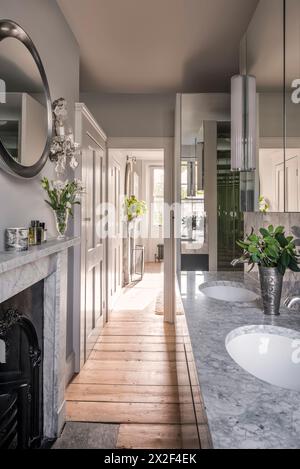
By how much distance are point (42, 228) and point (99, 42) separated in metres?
1.82

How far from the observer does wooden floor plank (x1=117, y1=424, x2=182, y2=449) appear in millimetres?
1719

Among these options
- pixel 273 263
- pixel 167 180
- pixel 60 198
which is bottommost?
pixel 273 263

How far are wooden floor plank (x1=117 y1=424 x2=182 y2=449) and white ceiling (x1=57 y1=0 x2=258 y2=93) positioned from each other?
107 inches

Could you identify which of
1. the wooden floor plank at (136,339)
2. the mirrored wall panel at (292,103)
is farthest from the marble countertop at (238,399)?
the wooden floor plank at (136,339)

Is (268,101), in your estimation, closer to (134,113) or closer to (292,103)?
(292,103)

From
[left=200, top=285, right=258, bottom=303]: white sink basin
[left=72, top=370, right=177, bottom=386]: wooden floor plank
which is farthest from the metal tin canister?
[left=72, top=370, right=177, bottom=386]: wooden floor plank

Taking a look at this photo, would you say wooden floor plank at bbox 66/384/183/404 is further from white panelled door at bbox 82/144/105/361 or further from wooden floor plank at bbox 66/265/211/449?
white panelled door at bbox 82/144/105/361

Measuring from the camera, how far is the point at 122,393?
2242 mm

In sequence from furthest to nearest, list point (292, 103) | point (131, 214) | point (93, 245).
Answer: point (131, 214) → point (93, 245) → point (292, 103)

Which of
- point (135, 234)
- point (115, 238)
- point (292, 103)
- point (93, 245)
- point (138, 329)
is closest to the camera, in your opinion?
point (292, 103)

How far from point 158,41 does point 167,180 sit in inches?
60.5

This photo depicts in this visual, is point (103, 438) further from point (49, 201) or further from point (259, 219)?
point (259, 219)

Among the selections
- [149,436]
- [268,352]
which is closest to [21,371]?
[149,436]

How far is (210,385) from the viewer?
75 cm
